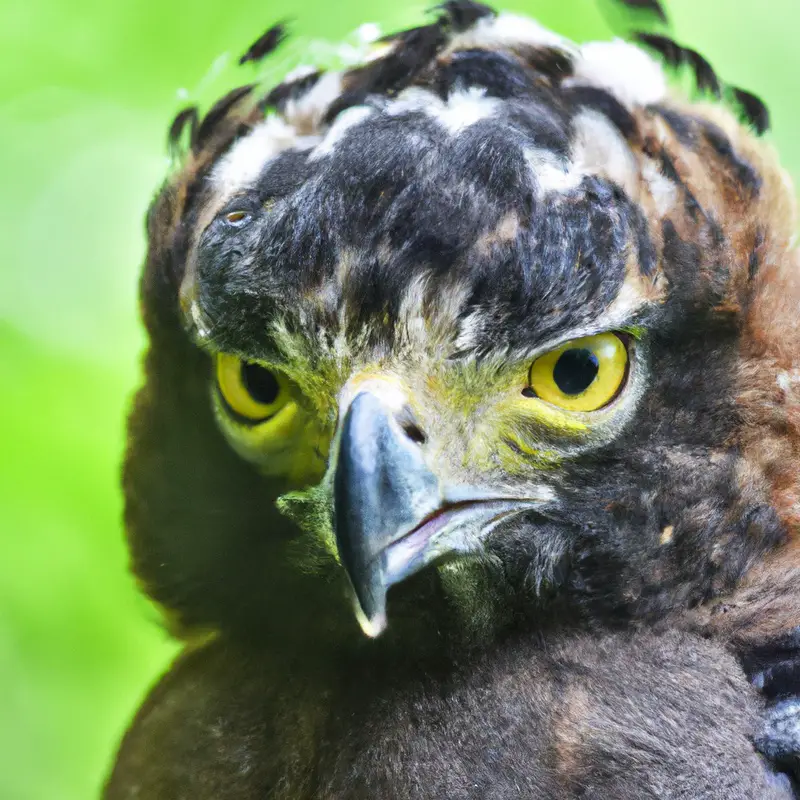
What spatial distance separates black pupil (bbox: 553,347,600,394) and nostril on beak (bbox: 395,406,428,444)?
0.27m

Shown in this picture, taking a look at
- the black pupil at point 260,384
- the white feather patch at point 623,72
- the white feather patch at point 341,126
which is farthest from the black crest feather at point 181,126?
the white feather patch at point 623,72

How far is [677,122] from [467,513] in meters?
0.93

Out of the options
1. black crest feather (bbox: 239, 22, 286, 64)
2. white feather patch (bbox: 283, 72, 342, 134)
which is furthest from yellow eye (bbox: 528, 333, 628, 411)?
black crest feather (bbox: 239, 22, 286, 64)

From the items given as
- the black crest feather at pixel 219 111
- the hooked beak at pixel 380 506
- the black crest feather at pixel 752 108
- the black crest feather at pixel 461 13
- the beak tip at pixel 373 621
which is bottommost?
the beak tip at pixel 373 621

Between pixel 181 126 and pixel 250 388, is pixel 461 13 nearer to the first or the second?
pixel 181 126

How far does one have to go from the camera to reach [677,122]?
6.59 ft

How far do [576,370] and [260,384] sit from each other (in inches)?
23.0

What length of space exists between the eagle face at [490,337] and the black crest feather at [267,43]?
22cm

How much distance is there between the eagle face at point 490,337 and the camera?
1.63 meters

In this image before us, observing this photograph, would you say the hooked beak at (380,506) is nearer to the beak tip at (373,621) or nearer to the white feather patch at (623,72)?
the beak tip at (373,621)

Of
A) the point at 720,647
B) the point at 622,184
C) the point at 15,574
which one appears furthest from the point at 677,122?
the point at 15,574

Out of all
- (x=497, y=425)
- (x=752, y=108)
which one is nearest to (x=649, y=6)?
(x=752, y=108)

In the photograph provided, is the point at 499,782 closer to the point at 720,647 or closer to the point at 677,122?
the point at 720,647

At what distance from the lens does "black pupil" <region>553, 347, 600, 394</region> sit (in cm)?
171
